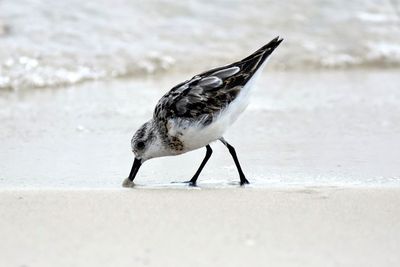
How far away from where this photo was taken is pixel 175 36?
10.8 metres

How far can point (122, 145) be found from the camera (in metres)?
7.00

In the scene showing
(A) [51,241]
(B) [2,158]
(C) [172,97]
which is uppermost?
(C) [172,97]

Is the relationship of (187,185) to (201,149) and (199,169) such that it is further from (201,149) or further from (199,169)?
(201,149)

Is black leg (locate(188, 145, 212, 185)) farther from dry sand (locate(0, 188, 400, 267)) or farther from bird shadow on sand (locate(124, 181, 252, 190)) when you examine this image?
dry sand (locate(0, 188, 400, 267))

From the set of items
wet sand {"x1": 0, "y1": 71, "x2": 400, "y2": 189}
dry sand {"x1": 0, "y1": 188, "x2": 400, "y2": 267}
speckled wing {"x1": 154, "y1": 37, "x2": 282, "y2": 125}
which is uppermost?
speckled wing {"x1": 154, "y1": 37, "x2": 282, "y2": 125}

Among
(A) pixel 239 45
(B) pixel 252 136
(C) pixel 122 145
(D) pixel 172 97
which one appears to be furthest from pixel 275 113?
(A) pixel 239 45

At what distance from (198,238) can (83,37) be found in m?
6.48

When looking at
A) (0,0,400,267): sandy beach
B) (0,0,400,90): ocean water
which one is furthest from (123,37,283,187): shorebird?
(0,0,400,90): ocean water

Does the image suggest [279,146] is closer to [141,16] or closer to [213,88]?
[213,88]

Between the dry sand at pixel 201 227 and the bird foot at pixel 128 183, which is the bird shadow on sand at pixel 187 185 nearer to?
the bird foot at pixel 128 183

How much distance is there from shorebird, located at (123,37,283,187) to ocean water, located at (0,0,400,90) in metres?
3.47

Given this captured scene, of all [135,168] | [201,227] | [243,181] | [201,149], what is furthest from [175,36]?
[201,227]

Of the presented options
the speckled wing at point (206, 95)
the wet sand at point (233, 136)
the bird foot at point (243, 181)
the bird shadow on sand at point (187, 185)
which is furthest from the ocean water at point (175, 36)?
the bird foot at point (243, 181)

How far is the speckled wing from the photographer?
5844 mm
